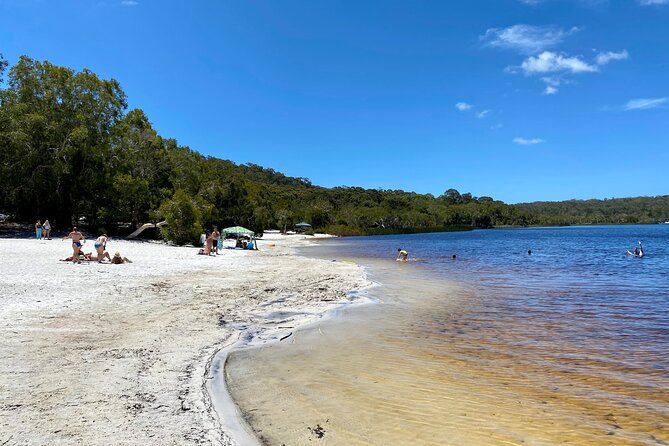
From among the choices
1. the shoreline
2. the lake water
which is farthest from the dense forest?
the lake water

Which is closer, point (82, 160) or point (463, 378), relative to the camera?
point (463, 378)

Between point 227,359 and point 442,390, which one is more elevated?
point 227,359

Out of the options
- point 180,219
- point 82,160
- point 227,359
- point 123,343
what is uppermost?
point 82,160

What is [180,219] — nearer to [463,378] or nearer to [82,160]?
[82,160]

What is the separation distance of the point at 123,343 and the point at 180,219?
31.5 m

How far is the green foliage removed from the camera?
3694cm

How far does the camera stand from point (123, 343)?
23.8ft

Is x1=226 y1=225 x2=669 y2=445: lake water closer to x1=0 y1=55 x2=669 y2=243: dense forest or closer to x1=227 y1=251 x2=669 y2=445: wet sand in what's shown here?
x1=227 y1=251 x2=669 y2=445: wet sand

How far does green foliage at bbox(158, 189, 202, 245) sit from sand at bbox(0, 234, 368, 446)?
20.6 meters

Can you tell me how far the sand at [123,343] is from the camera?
4.32 meters

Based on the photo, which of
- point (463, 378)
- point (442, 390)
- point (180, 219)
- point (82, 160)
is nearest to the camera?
point (442, 390)

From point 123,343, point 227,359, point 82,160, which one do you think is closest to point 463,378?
point 227,359

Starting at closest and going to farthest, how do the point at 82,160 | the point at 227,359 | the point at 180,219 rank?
the point at 227,359 < the point at 180,219 < the point at 82,160

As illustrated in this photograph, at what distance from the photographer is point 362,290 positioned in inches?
637
